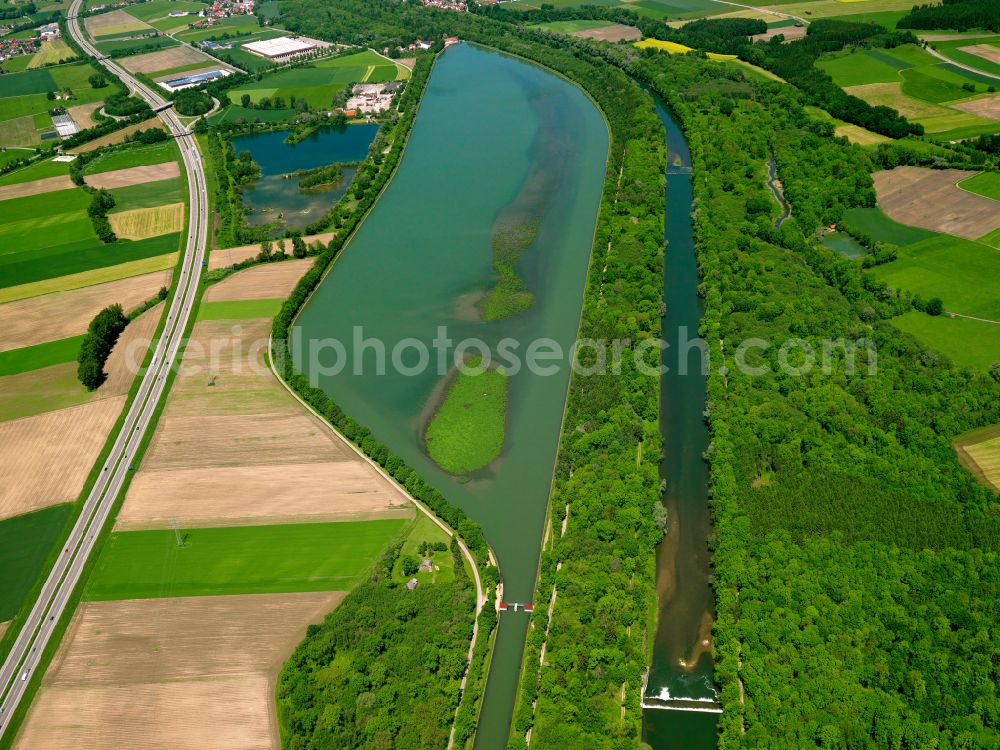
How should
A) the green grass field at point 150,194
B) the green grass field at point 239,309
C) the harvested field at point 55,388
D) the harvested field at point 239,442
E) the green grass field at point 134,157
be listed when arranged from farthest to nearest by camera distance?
the green grass field at point 134,157 < the green grass field at point 150,194 < the green grass field at point 239,309 < the harvested field at point 55,388 < the harvested field at point 239,442

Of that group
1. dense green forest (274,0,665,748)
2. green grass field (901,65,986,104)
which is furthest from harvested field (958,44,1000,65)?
dense green forest (274,0,665,748)

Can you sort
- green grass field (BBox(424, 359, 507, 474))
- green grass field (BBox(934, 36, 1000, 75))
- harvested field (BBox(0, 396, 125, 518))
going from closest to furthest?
harvested field (BBox(0, 396, 125, 518)) → green grass field (BBox(424, 359, 507, 474)) → green grass field (BBox(934, 36, 1000, 75))

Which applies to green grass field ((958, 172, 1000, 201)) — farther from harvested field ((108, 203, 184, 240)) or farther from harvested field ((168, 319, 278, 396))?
harvested field ((108, 203, 184, 240))

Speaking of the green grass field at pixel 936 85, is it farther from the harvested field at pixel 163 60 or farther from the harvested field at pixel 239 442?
the harvested field at pixel 163 60

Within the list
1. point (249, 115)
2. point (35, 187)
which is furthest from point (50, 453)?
point (249, 115)

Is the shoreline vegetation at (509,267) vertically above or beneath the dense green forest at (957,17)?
beneath

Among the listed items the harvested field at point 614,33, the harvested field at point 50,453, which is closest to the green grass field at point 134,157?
the harvested field at point 50,453

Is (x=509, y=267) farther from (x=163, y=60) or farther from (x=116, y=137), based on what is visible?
(x=163, y=60)
